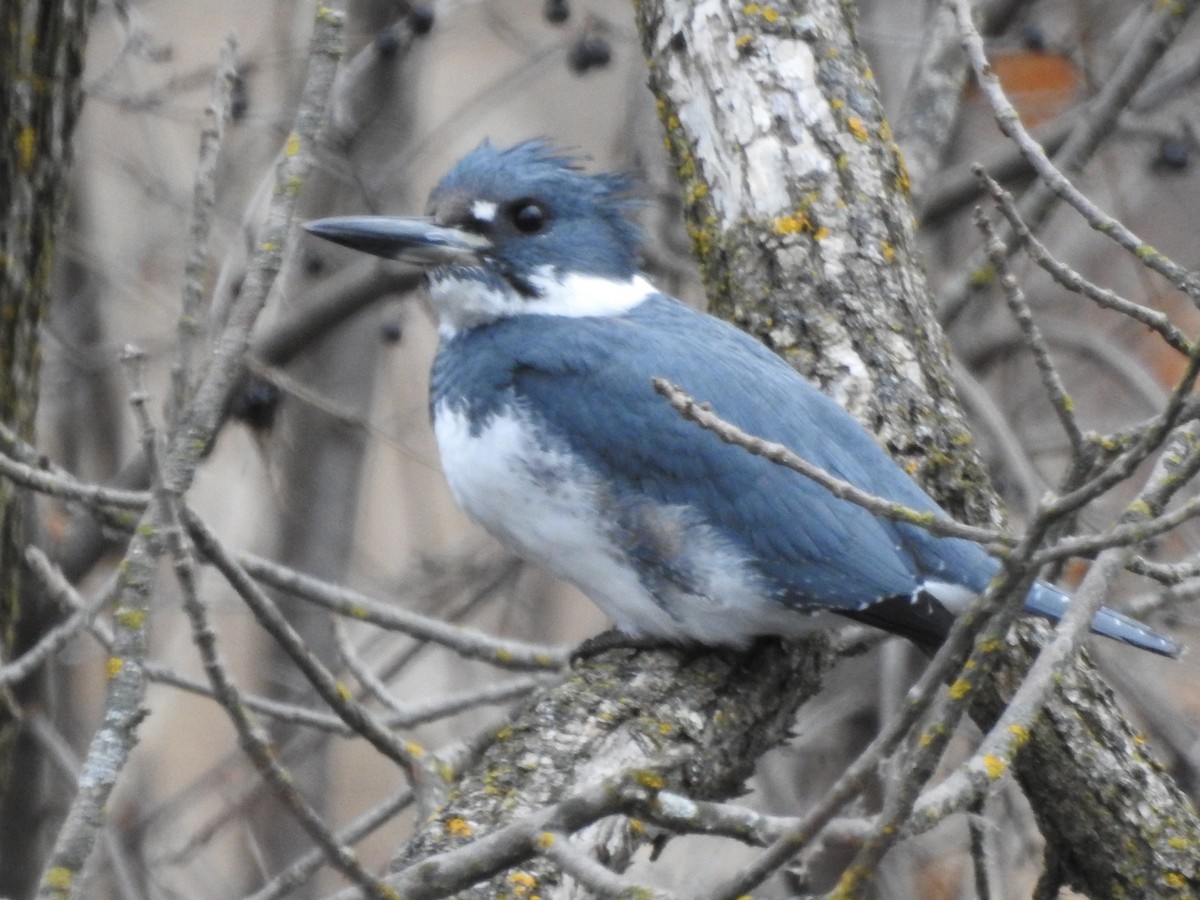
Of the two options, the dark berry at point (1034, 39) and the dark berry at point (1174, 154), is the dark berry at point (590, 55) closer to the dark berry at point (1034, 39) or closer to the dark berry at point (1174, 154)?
the dark berry at point (1034, 39)

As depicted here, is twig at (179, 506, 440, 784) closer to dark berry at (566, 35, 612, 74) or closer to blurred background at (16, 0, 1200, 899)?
blurred background at (16, 0, 1200, 899)

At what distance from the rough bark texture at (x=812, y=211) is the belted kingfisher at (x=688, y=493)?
223 millimetres

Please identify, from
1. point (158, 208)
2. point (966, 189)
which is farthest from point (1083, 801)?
point (158, 208)

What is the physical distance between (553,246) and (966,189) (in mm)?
1755

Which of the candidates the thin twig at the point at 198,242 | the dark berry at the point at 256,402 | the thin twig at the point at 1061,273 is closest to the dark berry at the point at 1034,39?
the dark berry at the point at 256,402

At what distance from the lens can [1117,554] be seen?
77.2 inches

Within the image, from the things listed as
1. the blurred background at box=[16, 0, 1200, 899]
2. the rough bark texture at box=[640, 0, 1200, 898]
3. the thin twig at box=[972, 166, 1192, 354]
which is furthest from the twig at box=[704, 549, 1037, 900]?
the blurred background at box=[16, 0, 1200, 899]

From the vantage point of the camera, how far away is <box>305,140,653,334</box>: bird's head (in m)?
2.93

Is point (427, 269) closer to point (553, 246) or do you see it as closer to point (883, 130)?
point (553, 246)

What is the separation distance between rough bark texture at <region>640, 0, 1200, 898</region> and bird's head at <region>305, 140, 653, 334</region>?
0.22 metres

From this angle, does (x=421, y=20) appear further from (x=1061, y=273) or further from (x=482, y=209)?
(x=1061, y=273)

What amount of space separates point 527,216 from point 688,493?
0.70 meters

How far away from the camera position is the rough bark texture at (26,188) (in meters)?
2.87

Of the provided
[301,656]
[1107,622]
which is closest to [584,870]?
[301,656]
